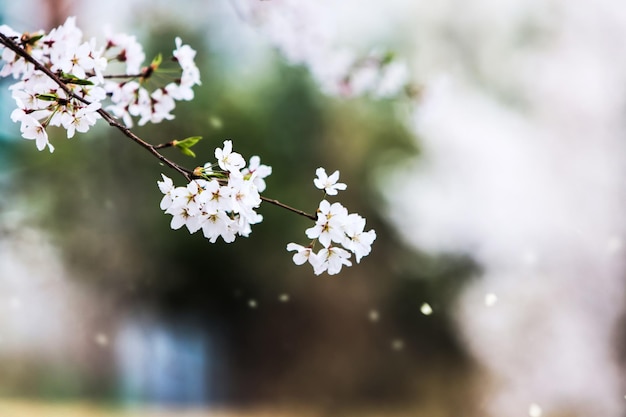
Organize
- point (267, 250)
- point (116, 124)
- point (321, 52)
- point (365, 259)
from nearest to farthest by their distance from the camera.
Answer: point (116, 124) < point (321, 52) < point (267, 250) < point (365, 259)

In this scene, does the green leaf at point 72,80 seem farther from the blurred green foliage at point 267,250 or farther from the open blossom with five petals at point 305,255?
the blurred green foliage at point 267,250

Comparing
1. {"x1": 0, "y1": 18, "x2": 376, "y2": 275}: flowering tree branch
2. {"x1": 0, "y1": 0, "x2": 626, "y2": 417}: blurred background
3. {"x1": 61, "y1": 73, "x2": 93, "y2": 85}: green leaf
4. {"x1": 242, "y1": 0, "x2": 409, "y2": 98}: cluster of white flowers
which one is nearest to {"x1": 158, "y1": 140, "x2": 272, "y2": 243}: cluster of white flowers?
{"x1": 0, "y1": 18, "x2": 376, "y2": 275}: flowering tree branch

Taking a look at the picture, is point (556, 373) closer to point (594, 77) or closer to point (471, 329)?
point (471, 329)

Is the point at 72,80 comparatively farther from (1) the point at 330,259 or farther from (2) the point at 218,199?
(1) the point at 330,259

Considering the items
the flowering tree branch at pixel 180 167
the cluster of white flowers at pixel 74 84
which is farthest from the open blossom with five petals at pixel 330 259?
the cluster of white flowers at pixel 74 84

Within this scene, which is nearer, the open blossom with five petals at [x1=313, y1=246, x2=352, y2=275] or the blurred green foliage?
the open blossom with five petals at [x1=313, y1=246, x2=352, y2=275]

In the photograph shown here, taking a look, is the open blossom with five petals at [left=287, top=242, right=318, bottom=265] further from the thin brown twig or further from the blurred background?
the blurred background

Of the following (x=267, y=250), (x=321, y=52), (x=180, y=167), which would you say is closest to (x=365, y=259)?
(x=267, y=250)
